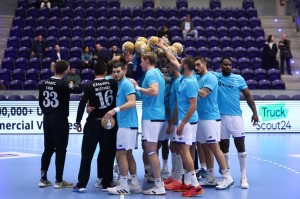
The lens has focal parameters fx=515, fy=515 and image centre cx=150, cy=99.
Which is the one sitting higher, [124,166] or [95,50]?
[95,50]

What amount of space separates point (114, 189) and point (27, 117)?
1081 centimetres

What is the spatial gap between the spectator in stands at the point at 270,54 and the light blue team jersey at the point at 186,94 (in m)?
14.2

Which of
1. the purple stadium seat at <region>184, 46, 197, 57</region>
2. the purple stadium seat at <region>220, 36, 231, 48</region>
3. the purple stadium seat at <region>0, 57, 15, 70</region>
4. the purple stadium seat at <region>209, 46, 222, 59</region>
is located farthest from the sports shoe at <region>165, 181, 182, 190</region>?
the purple stadium seat at <region>220, 36, 231, 48</region>

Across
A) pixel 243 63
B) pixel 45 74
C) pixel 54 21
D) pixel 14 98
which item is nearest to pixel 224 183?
pixel 14 98

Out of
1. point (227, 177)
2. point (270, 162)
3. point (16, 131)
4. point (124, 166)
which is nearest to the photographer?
point (124, 166)

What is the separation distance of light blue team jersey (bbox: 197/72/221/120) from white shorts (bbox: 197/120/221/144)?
0.27 ft

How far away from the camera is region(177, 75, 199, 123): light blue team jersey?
7727mm

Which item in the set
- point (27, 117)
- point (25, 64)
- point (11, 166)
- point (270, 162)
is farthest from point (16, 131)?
point (270, 162)

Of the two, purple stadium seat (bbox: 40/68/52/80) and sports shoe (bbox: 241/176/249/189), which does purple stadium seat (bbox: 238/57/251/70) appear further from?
sports shoe (bbox: 241/176/249/189)

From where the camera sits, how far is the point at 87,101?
824cm

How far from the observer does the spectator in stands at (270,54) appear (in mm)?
21297

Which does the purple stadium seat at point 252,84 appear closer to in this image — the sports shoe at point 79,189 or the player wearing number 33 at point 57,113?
the player wearing number 33 at point 57,113

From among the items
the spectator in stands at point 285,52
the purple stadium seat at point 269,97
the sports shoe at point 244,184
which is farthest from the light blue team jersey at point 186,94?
the spectator in stands at point 285,52

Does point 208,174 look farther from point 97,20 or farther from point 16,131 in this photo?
point 97,20
